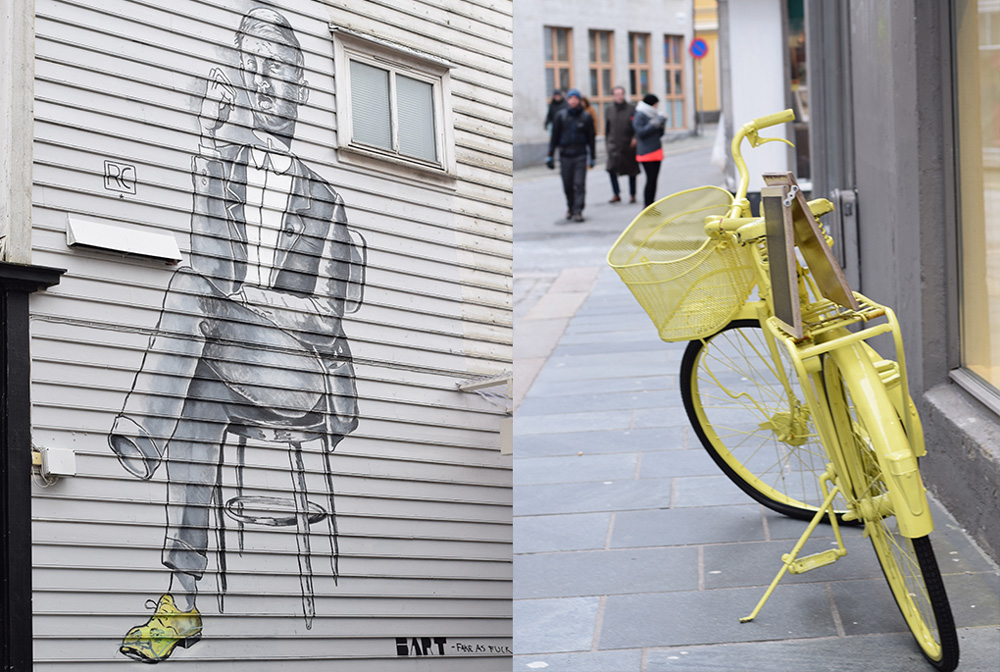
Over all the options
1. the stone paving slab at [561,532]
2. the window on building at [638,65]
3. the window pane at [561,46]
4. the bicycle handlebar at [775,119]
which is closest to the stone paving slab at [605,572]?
the stone paving slab at [561,532]

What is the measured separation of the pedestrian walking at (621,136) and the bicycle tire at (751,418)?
11.7 m

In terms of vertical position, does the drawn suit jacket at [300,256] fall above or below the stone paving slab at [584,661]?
above

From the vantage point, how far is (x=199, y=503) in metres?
3.32

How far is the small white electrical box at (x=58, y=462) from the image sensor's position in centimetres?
337

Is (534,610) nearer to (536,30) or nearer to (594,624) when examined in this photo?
(594,624)

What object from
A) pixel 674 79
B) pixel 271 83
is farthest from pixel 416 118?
pixel 674 79

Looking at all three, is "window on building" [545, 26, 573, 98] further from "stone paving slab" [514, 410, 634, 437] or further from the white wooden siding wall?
the white wooden siding wall

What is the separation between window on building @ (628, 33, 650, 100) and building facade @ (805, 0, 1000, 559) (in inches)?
1106

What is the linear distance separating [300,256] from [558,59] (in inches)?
1065

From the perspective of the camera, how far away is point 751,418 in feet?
15.7

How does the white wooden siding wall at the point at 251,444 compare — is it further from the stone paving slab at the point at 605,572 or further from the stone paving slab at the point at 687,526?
the stone paving slab at the point at 687,526

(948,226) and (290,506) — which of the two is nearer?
(290,506)

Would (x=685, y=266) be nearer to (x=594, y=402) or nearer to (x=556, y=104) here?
(x=594, y=402)

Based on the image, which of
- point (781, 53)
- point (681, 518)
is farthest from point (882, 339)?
point (781, 53)
